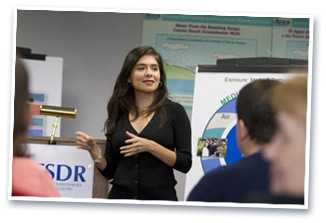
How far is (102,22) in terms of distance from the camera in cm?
171

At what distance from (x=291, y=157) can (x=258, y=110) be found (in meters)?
0.19

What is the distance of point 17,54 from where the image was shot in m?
1.69

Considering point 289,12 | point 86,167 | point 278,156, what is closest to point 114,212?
point 86,167

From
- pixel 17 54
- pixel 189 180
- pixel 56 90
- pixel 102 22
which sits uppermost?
pixel 102 22

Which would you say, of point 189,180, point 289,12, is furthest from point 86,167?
point 289,12

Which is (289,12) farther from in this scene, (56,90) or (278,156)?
(56,90)

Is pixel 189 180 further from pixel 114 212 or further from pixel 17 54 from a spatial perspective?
pixel 17 54

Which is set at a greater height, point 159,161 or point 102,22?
point 102,22

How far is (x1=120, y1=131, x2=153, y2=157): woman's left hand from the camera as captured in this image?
1701 mm

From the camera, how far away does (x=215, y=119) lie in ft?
5.61

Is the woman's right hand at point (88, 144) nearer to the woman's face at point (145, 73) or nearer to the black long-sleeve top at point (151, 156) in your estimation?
the black long-sleeve top at point (151, 156)

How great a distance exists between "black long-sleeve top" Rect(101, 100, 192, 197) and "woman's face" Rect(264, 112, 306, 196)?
0.91 ft

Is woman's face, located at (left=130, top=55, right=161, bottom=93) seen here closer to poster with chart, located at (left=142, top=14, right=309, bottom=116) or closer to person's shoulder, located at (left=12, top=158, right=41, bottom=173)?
poster with chart, located at (left=142, top=14, right=309, bottom=116)

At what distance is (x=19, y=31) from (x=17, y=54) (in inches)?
3.0
